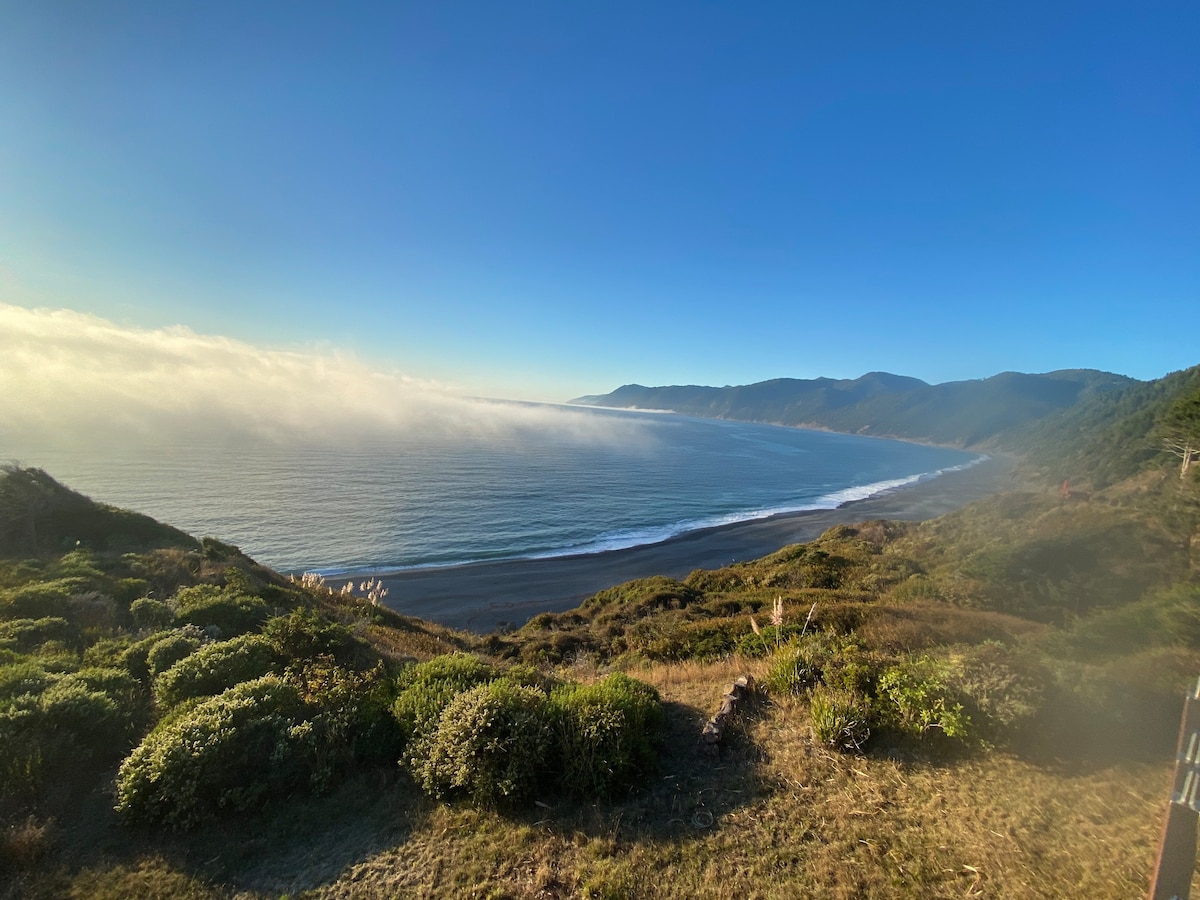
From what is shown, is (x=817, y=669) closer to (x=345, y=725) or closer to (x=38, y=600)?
(x=345, y=725)

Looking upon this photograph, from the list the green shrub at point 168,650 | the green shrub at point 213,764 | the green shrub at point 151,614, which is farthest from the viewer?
the green shrub at point 151,614

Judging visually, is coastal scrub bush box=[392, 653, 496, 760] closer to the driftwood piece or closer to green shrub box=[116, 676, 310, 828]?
green shrub box=[116, 676, 310, 828]

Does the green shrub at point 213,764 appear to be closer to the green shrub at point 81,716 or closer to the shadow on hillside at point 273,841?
the shadow on hillside at point 273,841

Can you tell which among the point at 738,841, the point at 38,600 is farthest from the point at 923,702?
the point at 38,600

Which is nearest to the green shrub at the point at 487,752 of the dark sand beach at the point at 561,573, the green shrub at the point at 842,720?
the green shrub at the point at 842,720

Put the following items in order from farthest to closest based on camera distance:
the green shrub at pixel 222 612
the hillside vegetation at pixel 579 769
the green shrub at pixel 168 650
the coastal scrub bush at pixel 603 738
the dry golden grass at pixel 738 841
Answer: the green shrub at pixel 222 612 → the green shrub at pixel 168 650 → the coastal scrub bush at pixel 603 738 → the hillside vegetation at pixel 579 769 → the dry golden grass at pixel 738 841

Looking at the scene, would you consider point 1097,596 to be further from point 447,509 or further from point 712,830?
point 447,509
